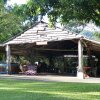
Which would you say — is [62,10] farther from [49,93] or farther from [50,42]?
[50,42]

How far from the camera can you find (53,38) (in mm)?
32531

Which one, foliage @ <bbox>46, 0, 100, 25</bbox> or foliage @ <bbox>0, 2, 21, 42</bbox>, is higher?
foliage @ <bbox>0, 2, 21, 42</bbox>

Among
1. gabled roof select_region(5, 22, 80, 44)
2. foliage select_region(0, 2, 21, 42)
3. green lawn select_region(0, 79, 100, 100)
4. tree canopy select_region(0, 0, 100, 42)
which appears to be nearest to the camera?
green lawn select_region(0, 79, 100, 100)

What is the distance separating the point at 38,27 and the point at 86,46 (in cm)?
478

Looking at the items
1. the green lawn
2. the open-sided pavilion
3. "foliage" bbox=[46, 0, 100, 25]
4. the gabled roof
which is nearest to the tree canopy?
"foliage" bbox=[46, 0, 100, 25]

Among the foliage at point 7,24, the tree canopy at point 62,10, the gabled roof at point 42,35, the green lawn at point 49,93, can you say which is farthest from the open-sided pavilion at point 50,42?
the tree canopy at point 62,10

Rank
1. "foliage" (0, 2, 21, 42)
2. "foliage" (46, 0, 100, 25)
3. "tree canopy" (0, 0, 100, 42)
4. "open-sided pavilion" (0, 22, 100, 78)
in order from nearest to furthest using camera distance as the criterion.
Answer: "foliage" (46, 0, 100, 25), "tree canopy" (0, 0, 100, 42), "open-sided pavilion" (0, 22, 100, 78), "foliage" (0, 2, 21, 42)

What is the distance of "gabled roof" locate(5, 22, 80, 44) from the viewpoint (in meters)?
32.0

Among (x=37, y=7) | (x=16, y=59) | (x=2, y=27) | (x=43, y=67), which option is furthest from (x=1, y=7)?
(x=37, y=7)

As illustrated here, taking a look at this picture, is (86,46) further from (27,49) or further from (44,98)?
(44,98)

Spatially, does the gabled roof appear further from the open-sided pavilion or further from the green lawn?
the green lawn

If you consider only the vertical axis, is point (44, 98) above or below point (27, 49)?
below

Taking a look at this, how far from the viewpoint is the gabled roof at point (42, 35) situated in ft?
105

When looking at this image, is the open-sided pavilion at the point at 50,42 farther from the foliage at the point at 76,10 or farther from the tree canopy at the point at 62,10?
the foliage at the point at 76,10
